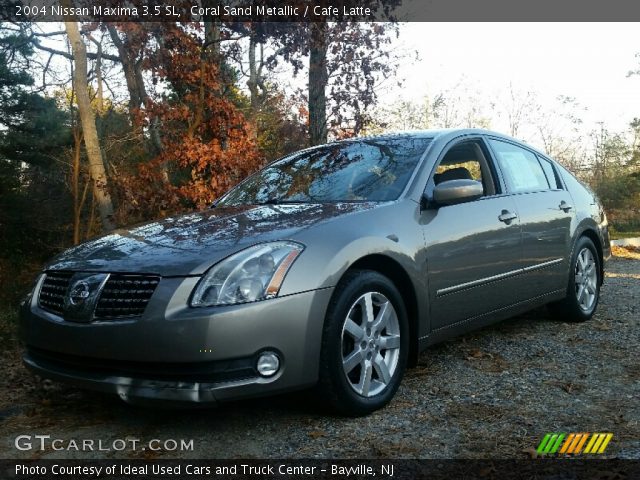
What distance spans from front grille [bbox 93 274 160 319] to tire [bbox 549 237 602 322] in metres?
3.83

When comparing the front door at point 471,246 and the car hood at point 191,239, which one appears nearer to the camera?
the car hood at point 191,239

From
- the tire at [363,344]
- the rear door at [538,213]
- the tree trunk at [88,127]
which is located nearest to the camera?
the tire at [363,344]

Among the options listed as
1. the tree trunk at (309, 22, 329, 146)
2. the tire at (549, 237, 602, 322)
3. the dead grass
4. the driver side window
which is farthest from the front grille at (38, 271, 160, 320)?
the dead grass

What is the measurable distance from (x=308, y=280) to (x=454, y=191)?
127 cm

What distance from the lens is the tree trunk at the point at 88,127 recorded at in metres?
9.07

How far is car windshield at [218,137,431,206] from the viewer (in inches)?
153

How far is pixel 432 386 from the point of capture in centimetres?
373

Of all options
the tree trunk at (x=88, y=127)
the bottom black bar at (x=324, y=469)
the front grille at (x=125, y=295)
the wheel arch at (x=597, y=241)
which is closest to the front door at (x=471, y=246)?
the bottom black bar at (x=324, y=469)

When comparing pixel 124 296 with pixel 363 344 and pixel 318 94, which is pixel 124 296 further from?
pixel 318 94

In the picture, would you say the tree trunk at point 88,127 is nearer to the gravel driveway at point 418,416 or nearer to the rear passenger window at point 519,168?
the gravel driveway at point 418,416

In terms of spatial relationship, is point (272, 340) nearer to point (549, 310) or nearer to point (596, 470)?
point (596, 470)

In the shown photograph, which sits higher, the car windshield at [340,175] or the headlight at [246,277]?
the car windshield at [340,175]

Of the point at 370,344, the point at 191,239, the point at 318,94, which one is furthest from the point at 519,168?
the point at 318,94

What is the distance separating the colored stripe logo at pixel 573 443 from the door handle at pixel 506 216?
178cm
